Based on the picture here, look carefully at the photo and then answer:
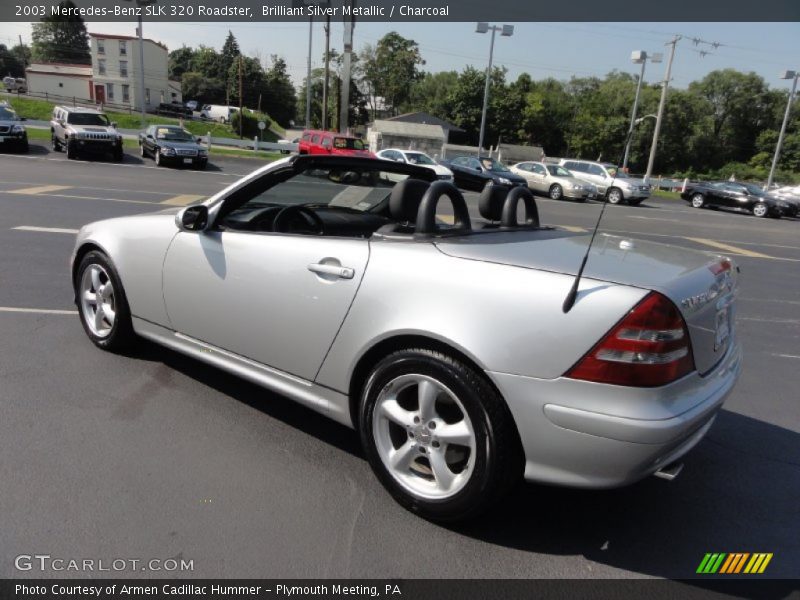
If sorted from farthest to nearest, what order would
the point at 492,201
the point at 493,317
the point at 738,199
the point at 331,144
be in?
the point at 738,199
the point at 331,144
the point at 492,201
the point at 493,317

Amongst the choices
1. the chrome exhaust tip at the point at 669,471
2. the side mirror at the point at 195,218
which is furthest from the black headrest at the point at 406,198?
the chrome exhaust tip at the point at 669,471

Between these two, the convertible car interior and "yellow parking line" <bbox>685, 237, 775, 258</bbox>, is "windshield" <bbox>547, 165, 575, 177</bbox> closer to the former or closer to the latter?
"yellow parking line" <bbox>685, 237, 775, 258</bbox>

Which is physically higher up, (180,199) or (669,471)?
(669,471)

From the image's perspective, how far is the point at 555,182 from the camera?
24.0 meters

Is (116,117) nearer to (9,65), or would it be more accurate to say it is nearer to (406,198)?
(406,198)

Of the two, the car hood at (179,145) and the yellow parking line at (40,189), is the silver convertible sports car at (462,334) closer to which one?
the yellow parking line at (40,189)

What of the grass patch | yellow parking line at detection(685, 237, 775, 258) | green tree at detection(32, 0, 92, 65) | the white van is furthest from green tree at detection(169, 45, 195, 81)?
yellow parking line at detection(685, 237, 775, 258)

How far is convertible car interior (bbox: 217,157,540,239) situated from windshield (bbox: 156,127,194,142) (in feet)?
68.0

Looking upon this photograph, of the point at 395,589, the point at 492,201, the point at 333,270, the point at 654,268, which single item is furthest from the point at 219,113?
the point at 395,589

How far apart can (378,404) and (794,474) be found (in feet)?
7.57

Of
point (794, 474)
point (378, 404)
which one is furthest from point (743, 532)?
point (378, 404)

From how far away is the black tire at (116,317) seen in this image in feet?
12.2

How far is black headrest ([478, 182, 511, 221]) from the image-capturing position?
338 centimetres

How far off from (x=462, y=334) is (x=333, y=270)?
2.43ft
